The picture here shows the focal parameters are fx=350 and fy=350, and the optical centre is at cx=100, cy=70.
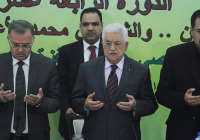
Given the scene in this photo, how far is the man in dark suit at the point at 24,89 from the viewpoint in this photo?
257 cm

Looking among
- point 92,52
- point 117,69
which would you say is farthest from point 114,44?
point 92,52

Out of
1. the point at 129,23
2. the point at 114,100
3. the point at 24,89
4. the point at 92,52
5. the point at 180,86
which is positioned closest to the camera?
the point at 114,100

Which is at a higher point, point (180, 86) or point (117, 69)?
point (117, 69)

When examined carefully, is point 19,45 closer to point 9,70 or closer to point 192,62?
point 9,70

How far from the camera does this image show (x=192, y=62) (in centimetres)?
278

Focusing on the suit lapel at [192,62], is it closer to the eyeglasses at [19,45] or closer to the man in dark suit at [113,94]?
the man in dark suit at [113,94]

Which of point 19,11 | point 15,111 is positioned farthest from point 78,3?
point 15,111

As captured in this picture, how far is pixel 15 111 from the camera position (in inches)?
103

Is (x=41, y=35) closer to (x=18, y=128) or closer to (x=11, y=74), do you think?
(x=11, y=74)

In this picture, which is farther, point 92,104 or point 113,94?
point 113,94

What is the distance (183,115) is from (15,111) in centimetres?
128

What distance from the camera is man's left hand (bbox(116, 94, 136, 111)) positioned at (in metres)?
2.40

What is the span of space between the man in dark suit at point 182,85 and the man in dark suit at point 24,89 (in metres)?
0.88

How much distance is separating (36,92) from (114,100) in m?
0.61
